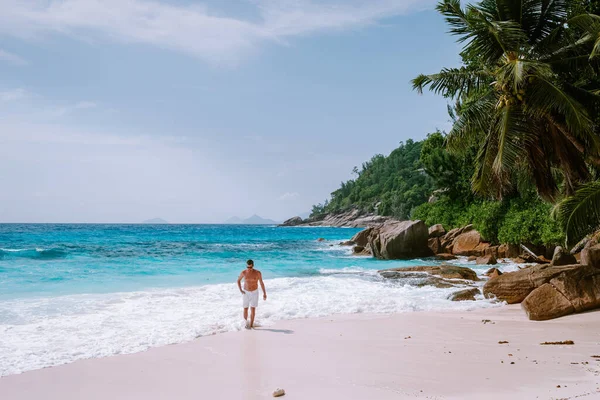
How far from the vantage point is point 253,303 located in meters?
11.1

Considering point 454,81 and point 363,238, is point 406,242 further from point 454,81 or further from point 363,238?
point 454,81

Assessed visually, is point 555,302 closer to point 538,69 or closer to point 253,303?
point 538,69

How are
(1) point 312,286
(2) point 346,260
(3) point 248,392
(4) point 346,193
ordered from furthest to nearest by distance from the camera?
(4) point 346,193 → (2) point 346,260 → (1) point 312,286 → (3) point 248,392

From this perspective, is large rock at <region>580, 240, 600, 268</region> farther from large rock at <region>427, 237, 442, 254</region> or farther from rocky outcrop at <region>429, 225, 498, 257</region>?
large rock at <region>427, 237, 442, 254</region>

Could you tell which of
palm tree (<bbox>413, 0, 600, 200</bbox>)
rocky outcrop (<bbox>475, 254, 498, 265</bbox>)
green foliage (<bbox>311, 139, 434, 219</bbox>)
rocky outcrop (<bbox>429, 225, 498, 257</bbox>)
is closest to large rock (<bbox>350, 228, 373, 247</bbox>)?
rocky outcrop (<bbox>429, 225, 498, 257</bbox>)

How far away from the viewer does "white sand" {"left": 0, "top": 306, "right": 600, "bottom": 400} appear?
6.24 meters

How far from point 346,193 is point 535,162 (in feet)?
470

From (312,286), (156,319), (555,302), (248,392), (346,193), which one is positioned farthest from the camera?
(346,193)

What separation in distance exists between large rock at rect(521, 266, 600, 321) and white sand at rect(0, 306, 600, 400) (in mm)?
322

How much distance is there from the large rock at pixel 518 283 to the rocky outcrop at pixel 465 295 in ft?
1.54

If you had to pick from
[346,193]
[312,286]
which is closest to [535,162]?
[312,286]

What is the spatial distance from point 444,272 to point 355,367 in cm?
1175

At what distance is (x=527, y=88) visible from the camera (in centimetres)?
1187

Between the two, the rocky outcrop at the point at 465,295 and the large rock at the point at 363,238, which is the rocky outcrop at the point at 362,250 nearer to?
the large rock at the point at 363,238
